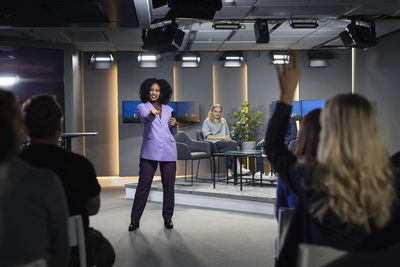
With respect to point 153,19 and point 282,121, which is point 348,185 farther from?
point 153,19

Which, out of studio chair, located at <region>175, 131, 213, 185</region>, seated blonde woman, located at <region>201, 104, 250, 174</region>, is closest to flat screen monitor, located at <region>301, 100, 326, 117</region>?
seated blonde woman, located at <region>201, 104, 250, 174</region>

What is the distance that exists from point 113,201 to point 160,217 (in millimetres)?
1465

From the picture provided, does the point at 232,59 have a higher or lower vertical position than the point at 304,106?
higher

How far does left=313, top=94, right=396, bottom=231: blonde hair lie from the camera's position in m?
1.33

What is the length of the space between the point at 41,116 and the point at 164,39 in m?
5.05

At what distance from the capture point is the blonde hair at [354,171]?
1.33m

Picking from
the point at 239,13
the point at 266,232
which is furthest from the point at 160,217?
the point at 239,13

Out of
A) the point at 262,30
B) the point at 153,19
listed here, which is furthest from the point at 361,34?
the point at 153,19

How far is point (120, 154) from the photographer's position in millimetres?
9492

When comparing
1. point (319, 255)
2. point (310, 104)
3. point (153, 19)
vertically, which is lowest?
point (319, 255)

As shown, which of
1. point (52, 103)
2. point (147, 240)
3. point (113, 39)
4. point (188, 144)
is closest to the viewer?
point (52, 103)

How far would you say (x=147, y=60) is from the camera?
9.28 metres

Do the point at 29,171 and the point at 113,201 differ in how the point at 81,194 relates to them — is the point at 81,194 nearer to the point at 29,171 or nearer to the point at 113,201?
the point at 29,171

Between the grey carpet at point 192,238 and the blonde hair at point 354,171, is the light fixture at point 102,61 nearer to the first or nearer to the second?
the grey carpet at point 192,238
